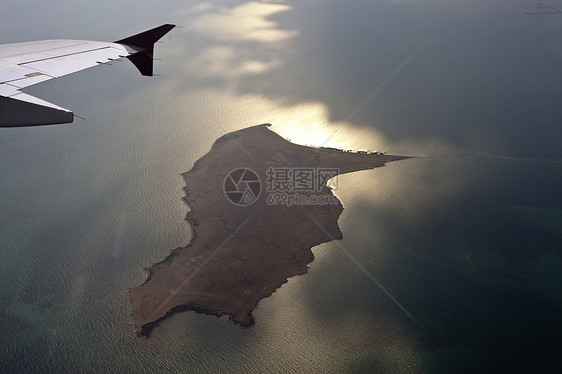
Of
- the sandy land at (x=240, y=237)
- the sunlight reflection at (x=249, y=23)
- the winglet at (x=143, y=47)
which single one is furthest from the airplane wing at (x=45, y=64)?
the sunlight reflection at (x=249, y=23)

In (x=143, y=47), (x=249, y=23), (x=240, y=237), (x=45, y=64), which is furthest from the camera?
(x=249, y=23)

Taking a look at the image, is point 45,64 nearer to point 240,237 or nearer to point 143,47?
point 143,47

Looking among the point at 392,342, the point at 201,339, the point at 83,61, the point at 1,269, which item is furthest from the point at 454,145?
the point at 1,269

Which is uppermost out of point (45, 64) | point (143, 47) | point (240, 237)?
point (143, 47)

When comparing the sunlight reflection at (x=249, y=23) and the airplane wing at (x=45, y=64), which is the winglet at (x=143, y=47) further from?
the sunlight reflection at (x=249, y=23)

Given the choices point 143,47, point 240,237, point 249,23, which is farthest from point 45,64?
point 249,23

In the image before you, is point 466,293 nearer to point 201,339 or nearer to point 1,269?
point 201,339
